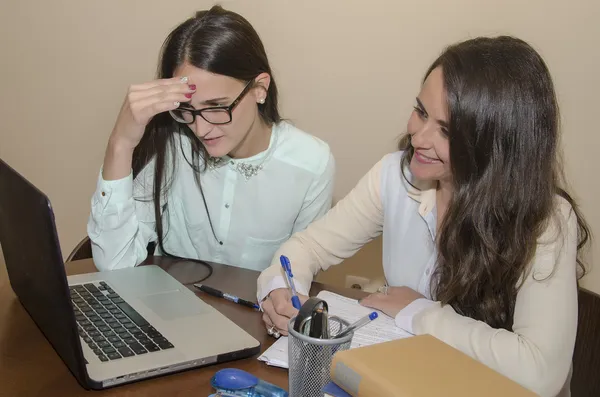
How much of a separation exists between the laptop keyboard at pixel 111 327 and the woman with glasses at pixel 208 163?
22 cm

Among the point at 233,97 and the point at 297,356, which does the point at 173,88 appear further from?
the point at 297,356

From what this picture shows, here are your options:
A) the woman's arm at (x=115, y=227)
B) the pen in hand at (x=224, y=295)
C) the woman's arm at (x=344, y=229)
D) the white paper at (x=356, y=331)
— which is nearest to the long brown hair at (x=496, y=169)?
the white paper at (x=356, y=331)

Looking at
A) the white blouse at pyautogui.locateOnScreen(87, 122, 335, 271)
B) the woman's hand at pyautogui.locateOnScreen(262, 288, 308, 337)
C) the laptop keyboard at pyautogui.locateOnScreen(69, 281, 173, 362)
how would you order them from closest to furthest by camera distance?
the laptop keyboard at pyautogui.locateOnScreen(69, 281, 173, 362)
the woman's hand at pyautogui.locateOnScreen(262, 288, 308, 337)
the white blouse at pyautogui.locateOnScreen(87, 122, 335, 271)

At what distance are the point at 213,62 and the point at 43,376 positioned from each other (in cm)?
82

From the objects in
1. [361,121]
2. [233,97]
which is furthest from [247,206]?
[361,121]

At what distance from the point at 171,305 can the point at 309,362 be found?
0.45m

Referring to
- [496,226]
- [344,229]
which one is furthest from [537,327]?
[344,229]

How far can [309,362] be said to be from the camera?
0.92 metres

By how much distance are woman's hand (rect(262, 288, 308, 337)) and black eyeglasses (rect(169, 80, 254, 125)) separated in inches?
18.5

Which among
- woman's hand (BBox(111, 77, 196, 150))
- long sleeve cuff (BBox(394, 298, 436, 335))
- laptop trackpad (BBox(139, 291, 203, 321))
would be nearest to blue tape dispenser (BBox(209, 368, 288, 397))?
laptop trackpad (BBox(139, 291, 203, 321))

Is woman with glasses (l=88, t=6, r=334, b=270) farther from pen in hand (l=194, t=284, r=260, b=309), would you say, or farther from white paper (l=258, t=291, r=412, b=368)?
white paper (l=258, t=291, r=412, b=368)

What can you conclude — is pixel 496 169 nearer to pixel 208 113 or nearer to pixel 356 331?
pixel 356 331

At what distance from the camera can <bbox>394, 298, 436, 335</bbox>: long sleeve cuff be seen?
125 centimetres

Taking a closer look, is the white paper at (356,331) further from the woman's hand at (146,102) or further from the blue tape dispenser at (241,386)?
the woman's hand at (146,102)
